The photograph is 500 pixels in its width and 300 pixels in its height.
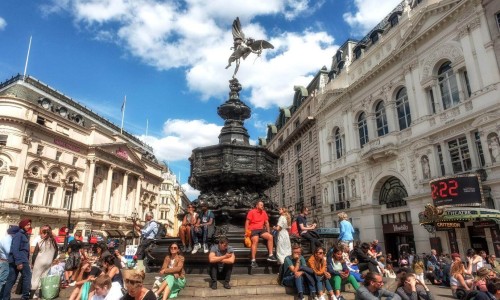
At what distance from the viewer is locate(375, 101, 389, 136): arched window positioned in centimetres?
2602

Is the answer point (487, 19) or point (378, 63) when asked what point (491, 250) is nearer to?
point (487, 19)

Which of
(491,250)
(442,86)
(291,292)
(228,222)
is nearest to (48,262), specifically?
(228,222)

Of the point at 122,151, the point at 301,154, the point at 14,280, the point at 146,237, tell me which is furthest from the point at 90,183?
the point at 14,280

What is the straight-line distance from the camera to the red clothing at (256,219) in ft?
24.7

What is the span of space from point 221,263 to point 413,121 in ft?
69.7

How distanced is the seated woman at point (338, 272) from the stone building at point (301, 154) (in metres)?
23.6

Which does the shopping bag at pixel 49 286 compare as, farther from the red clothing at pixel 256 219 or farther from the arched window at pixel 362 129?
the arched window at pixel 362 129

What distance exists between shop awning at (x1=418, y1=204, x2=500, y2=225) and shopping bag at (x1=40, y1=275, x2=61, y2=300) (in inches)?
730

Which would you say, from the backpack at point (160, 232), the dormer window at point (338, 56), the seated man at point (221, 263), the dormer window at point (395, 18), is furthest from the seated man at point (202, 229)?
the dormer window at point (338, 56)

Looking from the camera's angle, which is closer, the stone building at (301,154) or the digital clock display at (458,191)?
the digital clock display at (458,191)

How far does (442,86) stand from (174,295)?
900 inches

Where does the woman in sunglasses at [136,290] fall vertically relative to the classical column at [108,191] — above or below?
below

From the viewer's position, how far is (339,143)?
3130 centimetres

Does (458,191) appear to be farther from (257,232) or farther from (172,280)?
(172,280)
